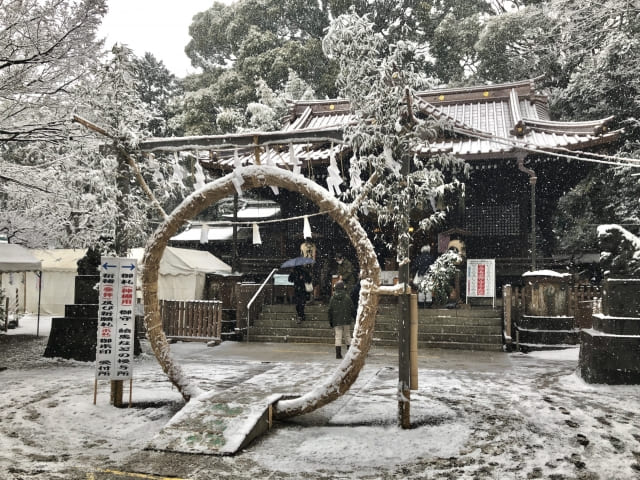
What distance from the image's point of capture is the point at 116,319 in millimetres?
7676

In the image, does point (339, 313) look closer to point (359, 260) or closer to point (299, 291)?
point (299, 291)

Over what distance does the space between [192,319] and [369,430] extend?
968 centimetres

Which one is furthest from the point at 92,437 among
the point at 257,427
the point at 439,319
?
the point at 439,319

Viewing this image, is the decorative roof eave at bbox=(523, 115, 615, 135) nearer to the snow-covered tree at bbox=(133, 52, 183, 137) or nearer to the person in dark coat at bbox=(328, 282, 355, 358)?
the person in dark coat at bbox=(328, 282, 355, 358)

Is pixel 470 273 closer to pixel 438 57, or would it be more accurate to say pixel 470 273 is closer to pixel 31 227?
pixel 31 227

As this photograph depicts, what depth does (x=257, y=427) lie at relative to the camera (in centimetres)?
616

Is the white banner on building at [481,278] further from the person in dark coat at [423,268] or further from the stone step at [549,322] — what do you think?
the stone step at [549,322]

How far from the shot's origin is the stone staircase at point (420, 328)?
563 inches

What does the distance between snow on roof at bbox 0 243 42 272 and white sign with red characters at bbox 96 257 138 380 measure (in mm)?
8494

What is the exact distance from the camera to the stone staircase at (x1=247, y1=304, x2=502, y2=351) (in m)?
14.3

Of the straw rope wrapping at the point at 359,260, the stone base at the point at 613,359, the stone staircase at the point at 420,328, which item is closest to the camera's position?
the straw rope wrapping at the point at 359,260

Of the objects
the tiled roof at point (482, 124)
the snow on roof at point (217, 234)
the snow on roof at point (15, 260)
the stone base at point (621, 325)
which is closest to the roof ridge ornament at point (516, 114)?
the tiled roof at point (482, 124)

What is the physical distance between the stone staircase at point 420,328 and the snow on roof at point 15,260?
260 inches

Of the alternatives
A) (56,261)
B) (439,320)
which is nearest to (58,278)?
(56,261)
